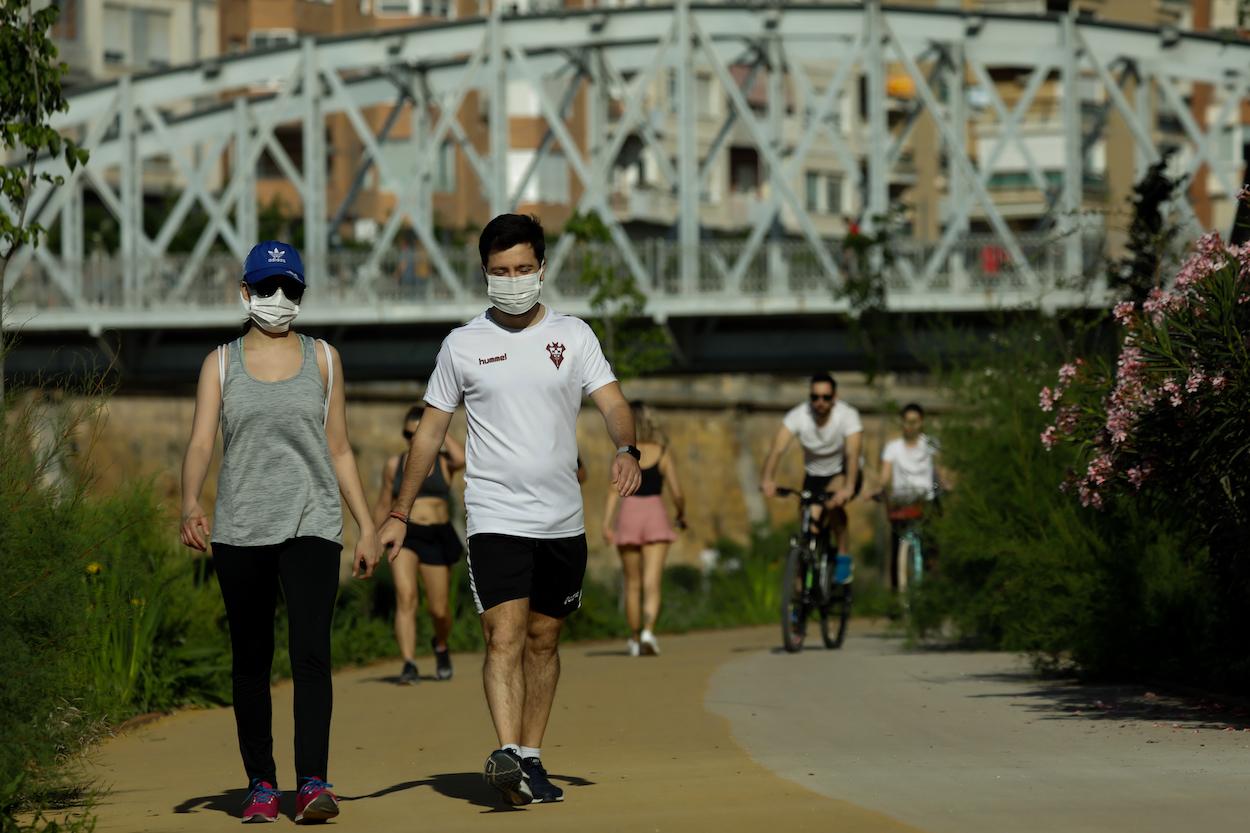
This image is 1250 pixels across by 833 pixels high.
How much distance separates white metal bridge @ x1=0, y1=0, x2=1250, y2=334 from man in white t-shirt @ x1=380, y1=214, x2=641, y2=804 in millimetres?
27457

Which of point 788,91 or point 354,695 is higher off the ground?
point 788,91

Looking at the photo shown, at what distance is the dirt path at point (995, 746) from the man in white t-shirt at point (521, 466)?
1.04 meters

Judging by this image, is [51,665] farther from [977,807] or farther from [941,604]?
[941,604]

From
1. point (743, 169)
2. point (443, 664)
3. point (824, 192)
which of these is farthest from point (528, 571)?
point (824, 192)

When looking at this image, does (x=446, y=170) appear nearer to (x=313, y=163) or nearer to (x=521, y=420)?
(x=313, y=163)

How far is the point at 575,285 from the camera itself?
138 feet

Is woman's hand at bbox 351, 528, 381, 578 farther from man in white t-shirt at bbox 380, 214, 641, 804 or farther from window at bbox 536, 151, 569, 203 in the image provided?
window at bbox 536, 151, 569, 203

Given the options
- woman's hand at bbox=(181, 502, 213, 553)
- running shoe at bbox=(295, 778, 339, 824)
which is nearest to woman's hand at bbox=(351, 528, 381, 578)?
woman's hand at bbox=(181, 502, 213, 553)

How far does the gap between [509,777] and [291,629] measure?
883mm

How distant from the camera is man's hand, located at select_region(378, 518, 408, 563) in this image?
8.46 meters

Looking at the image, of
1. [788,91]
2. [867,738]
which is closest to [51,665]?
[867,738]

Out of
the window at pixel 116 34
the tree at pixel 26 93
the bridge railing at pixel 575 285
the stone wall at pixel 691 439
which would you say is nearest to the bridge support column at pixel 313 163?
the bridge railing at pixel 575 285

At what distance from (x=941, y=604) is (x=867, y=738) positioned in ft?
20.4

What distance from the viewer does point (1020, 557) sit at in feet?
45.3
